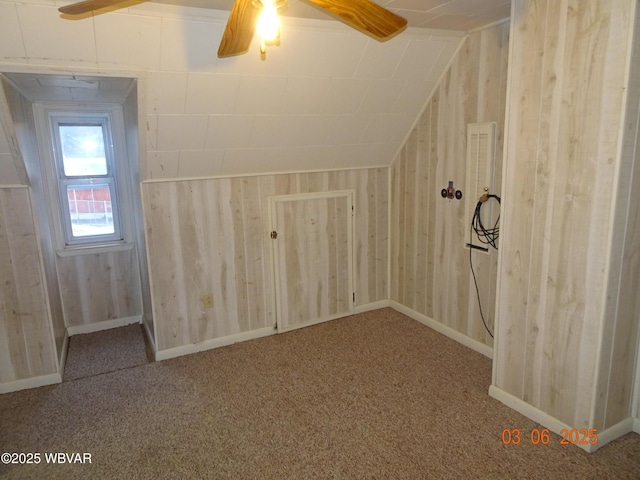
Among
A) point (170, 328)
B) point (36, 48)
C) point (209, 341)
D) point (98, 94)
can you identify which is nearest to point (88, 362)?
point (170, 328)

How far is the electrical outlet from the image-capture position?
337 cm

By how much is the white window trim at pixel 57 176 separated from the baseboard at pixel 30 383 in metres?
1.10

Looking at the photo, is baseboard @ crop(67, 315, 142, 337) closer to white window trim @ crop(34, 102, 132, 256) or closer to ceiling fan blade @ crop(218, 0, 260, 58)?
white window trim @ crop(34, 102, 132, 256)

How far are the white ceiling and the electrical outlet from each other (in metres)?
1.96

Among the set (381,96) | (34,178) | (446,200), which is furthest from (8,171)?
(446,200)

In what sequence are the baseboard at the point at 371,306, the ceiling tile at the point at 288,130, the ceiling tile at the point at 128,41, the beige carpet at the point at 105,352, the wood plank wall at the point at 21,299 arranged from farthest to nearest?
the baseboard at the point at 371,306 < the beige carpet at the point at 105,352 < the ceiling tile at the point at 288,130 < the wood plank wall at the point at 21,299 < the ceiling tile at the point at 128,41

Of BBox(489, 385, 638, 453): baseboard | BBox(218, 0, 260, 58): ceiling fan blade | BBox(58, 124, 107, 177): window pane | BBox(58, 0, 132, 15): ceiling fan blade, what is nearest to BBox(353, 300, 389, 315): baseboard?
BBox(489, 385, 638, 453): baseboard

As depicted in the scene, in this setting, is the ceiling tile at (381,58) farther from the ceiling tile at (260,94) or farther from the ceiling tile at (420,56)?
the ceiling tile at (260,94)

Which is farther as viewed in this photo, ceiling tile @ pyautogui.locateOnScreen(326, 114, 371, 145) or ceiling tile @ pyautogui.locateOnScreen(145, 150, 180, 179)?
ceiling tile @ pyautogui.locateOnScreen(326, 114, 371, 145)

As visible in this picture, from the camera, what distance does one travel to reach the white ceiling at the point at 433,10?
2.19m

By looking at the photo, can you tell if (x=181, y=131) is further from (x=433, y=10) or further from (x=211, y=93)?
(x=433, y=10)

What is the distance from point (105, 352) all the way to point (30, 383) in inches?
23.3

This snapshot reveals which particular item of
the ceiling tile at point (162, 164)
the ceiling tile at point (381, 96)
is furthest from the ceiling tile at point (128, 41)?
the ceiling tile at point (381, 96)

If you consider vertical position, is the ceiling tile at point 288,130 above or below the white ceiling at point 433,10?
below
